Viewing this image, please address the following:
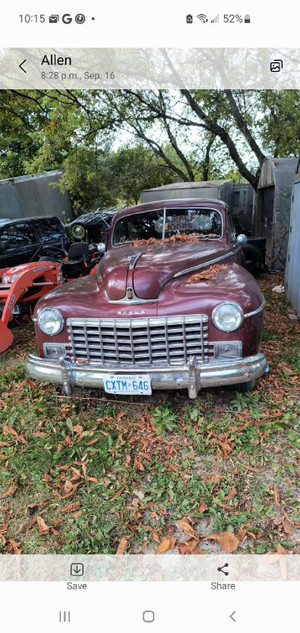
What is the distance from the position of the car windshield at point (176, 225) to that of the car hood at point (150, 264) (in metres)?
0.21

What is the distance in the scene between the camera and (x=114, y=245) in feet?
14.8

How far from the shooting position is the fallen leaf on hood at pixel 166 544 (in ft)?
6.81

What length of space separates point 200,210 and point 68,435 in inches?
109

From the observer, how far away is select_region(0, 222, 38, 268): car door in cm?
708

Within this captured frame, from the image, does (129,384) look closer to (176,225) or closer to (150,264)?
(150,264)

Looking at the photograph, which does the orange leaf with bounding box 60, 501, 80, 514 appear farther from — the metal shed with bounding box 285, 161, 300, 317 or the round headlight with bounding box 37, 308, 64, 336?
the metal shed with bounding box 285, 161, 300, 317

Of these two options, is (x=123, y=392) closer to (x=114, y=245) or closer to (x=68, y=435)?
(x=68, y=435)

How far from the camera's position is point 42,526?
2291 millimetres

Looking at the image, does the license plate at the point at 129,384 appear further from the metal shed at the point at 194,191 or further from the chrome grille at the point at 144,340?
the metal shed at the point at 194,191

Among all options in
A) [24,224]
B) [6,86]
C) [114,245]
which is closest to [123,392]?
[114,245]

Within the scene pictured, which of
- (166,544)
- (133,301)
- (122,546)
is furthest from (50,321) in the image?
(166,544)

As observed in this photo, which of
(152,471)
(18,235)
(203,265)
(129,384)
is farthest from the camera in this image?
(18,235)

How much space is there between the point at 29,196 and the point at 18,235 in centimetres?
640

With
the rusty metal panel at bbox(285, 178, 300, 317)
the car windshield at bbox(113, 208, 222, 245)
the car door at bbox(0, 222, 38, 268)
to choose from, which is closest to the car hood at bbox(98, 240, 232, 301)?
the car windshield at bbox(113, 208, 222, 245)
